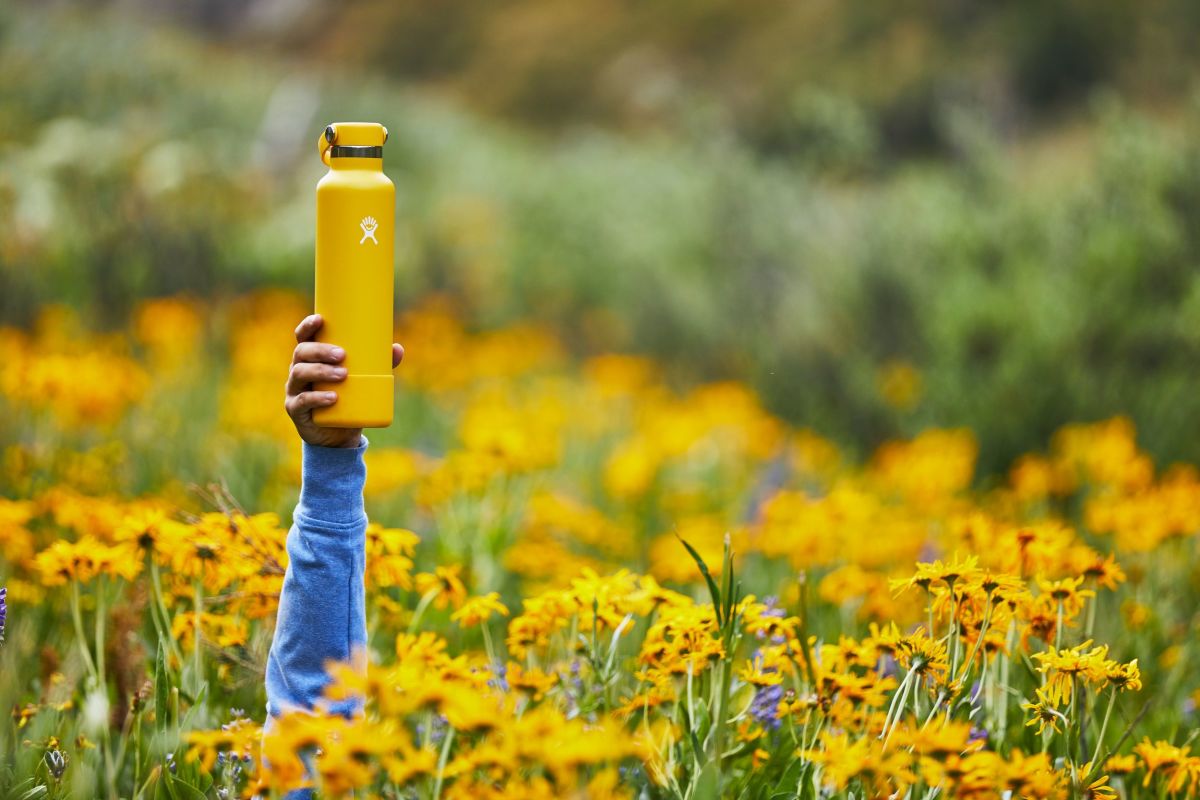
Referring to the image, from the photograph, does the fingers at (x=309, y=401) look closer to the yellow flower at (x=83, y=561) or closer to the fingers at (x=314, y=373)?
the fingers at (x=314, y=373)

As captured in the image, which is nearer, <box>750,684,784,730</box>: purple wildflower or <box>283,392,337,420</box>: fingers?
<box>283,392,337,420</box>: fingers

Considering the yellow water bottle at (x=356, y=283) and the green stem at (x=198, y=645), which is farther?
the green stem at (x=198, y=645)

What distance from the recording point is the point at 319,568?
171cm

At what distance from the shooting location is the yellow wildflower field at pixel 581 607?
5.06ft

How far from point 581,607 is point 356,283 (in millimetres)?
599

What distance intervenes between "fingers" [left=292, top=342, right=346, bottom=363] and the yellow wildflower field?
390mm

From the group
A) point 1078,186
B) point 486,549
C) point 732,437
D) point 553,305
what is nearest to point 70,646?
point 486,549

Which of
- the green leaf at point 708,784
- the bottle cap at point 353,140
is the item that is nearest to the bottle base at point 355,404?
the bottle cap at point 353,140

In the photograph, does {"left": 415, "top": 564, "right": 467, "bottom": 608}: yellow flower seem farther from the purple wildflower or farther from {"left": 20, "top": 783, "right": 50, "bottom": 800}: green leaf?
{"left": 20, "top": 783, "right": 50, "bottom": 800}: green leaf

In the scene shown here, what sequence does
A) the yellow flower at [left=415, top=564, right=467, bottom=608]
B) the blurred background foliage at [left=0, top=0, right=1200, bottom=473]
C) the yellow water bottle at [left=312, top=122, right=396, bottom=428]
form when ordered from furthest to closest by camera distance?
the blurred background foliage at [left=0, top=0, right=1200, bottom=473]
the yellow flower at [left=415, top=564, right=467, bottom=608]
the yellow water bottle at [left=312, top=122, right=396, bottom=428]

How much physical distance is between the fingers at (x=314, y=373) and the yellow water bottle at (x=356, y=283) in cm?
2

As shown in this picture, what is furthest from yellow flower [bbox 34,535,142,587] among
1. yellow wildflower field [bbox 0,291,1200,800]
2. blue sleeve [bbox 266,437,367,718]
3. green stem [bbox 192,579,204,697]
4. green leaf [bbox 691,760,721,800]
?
green leaf [bbox 691,760,721,800]

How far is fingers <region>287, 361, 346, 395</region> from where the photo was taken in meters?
1.62

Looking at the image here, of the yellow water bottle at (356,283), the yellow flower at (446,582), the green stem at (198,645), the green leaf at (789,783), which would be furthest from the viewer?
the yellow flower at (446,582)
